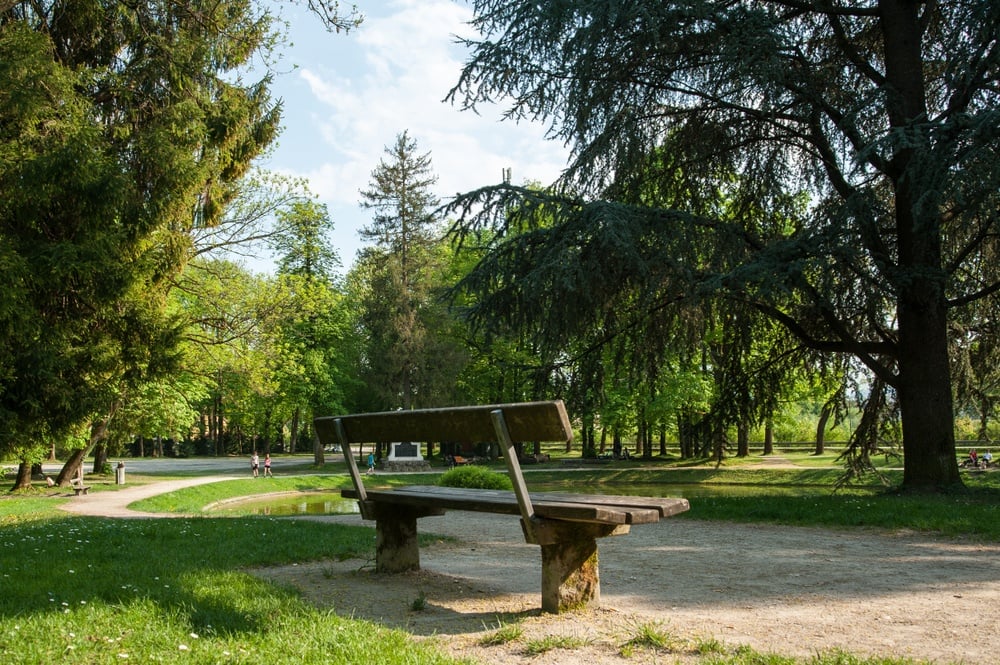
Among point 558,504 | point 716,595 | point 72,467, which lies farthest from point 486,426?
point 72,467

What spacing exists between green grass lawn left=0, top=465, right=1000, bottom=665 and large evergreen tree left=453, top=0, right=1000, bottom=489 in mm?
2765

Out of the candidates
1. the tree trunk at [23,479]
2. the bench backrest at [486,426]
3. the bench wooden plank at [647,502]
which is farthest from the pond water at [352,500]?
the bench wooden plank at [647,502]

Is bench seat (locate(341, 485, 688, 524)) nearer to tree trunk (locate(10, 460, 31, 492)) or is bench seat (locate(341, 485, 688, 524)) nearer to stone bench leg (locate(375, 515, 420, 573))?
stone bench leg (locate(375, 515, 420, 573))

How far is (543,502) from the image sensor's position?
4.79 m

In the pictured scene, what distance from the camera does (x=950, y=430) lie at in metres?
Result: 11.5

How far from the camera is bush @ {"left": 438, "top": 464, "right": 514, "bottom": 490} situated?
16141mm

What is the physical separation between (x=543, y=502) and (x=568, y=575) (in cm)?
45

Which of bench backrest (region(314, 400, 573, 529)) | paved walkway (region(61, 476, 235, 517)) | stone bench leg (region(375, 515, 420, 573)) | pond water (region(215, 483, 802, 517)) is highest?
bench backrest (region(314, 400, 573, 529))

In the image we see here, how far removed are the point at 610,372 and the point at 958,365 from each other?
6.40m

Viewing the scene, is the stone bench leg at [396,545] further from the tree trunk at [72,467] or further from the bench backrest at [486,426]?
the tree trunk at [72,467]

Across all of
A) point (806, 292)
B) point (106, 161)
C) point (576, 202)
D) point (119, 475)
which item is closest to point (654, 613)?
point (806, 292)

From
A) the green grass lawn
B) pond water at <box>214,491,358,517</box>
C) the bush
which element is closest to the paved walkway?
pond water at <box>214,491,358,517</box>

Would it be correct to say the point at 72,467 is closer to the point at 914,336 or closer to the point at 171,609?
the point at 171,609

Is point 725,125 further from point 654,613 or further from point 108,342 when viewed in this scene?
point 108,342
